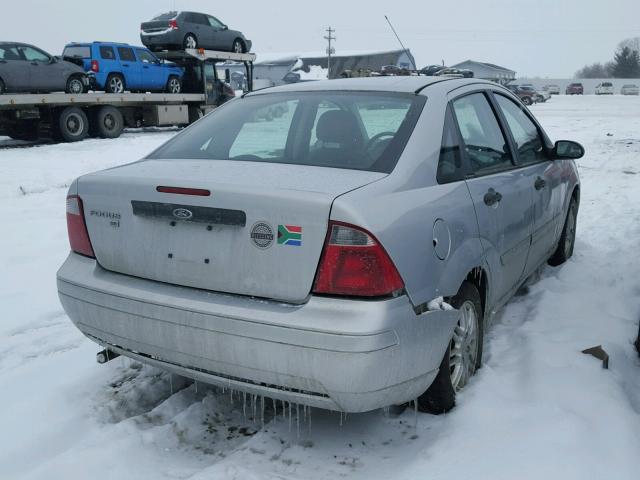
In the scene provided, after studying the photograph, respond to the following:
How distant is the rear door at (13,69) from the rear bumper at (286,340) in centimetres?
1505

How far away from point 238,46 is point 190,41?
2.34 metres

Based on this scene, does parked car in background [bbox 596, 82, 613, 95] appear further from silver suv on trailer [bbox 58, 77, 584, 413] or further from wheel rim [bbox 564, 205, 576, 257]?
silver suv on trailer [bbox 58, 77, 584, 413]

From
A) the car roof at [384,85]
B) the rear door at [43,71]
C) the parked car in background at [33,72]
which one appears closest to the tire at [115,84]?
the parked car in background at [33,72]

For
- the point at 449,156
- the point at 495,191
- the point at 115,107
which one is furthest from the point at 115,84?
the point at 449,156

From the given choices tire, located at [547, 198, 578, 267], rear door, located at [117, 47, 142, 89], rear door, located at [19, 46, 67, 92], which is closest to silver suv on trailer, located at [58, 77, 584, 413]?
tire, located at [547, 198, 578, 267]

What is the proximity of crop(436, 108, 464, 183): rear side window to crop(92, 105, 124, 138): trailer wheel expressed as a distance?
16039 mm

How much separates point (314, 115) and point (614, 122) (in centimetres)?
2350

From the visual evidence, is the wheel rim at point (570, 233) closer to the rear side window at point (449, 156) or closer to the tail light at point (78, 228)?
the rear side window at point (449, 156)

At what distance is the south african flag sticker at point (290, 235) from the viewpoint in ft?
7.92

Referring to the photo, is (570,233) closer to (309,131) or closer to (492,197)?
(492,197)

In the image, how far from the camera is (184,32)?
20.4m

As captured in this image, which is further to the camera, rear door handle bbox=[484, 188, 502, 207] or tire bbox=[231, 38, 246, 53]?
tire bbox=[231, 38, 246, 53]

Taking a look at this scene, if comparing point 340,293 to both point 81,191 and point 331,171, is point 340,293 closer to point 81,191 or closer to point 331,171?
point 331,171

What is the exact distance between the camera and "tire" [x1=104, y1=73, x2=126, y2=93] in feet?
64.6
